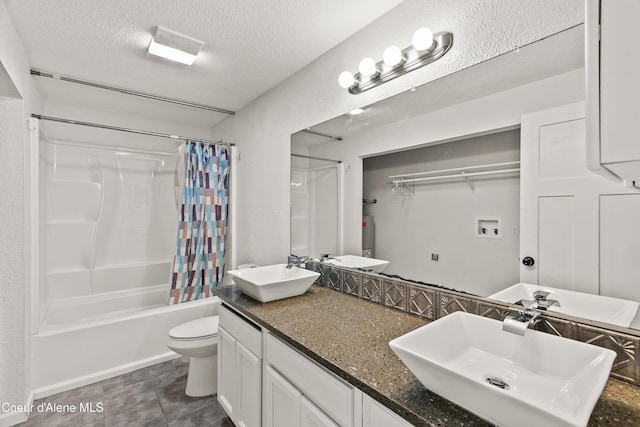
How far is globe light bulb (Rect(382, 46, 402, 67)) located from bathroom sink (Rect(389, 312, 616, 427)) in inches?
48.8

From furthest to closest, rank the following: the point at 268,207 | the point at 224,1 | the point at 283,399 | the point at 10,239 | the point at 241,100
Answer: the point at 241,100 → the point at 268,207 → the point at 10,239 → the point at 224,1 → the point at 283,399

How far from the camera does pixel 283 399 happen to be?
49.0 inches

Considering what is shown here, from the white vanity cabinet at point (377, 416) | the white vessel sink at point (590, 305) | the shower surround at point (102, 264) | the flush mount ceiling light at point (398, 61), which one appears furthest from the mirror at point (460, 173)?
the shower surround at point (102, 264)

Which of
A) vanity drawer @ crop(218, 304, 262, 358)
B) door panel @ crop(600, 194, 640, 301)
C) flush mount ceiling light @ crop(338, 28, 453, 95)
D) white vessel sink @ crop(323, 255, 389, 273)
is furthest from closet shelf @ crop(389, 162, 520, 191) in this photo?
vanity drawer @ crop(218, 304, 262, 358)

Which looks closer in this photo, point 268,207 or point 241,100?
point 268,207

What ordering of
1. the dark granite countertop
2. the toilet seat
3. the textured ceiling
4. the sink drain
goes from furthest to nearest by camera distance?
the toilet seat < the textured ceiling < the sink drain < the dark granite countertop

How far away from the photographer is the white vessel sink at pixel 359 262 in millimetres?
1646

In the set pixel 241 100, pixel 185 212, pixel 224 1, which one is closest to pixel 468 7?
pixel 224 1

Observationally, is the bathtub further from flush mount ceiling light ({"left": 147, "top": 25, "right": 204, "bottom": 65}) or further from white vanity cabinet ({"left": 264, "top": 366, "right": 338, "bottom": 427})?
flush mount ceiling light ({"left": 147, "top": 25, "right": 204, "bottom": 65})

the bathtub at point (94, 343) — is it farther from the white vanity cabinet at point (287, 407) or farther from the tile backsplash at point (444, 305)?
the white vanity cabinet at point (287, 407)

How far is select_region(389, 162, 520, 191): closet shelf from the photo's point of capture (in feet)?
3.82

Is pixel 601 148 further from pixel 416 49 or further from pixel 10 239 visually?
pixel 10 239

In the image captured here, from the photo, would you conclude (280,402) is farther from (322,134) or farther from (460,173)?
(322,134)

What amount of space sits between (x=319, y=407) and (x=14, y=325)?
2.07 m
